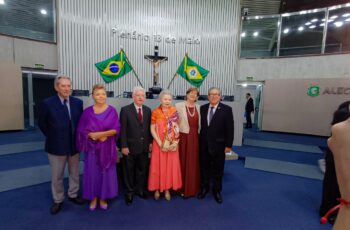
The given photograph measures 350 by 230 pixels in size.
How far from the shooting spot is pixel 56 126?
206cm

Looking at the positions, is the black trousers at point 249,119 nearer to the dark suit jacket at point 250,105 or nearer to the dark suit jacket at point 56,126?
the dark suit jacket at point 250,105

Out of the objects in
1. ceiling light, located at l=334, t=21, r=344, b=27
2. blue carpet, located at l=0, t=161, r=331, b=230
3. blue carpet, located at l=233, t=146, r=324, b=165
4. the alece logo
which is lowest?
blue carpet, located at l=0, t=161, r=331, b=230

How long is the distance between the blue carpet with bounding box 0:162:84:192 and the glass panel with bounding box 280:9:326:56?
8085mm

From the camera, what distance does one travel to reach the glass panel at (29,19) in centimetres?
572

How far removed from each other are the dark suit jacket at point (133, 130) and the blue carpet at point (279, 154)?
9.53 feet

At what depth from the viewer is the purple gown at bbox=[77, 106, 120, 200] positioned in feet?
7.01

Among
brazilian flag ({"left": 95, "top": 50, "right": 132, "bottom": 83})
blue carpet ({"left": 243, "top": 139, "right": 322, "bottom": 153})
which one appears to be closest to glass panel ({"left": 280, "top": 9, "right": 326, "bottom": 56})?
blue carpet ({"left": 243, "top": 139, "right": 322, "bottom": 153})

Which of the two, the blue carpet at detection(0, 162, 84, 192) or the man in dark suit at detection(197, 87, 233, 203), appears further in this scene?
the blue carpet at detection(0, 162, 84, 192)

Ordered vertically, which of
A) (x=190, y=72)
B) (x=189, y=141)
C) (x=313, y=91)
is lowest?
(x=189, y=141)

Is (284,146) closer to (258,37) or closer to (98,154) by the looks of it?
(258,37)

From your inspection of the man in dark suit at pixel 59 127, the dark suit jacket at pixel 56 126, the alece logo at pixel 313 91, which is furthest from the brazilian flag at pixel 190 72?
the alece logo at pixel 313 91

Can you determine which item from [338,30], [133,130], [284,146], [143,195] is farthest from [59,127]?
[338,30]

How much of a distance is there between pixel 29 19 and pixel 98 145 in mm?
6216

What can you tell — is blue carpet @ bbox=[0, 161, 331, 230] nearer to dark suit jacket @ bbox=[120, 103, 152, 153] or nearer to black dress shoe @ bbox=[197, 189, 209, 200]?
black dress shoe @ bbox=[197, 189, 209, 200]
